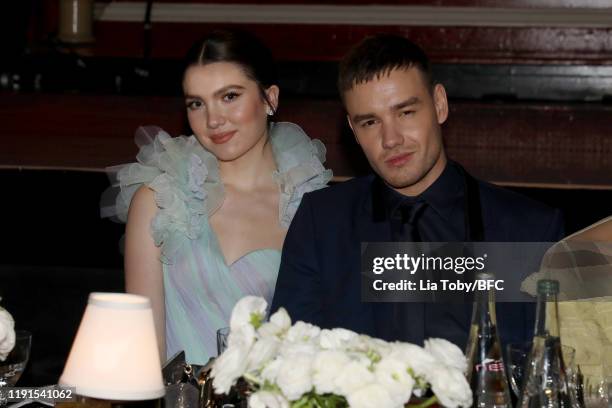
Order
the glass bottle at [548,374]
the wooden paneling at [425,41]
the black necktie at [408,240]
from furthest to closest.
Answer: the wooden paneling at [425,41], the black necktie at [408,240], the glass bottle at [548,374]

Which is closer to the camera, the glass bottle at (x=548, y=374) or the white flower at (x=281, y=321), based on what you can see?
the white flower at (x=281, y=321)

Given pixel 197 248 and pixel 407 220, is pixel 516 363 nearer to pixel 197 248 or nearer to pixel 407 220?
pixel 407 220

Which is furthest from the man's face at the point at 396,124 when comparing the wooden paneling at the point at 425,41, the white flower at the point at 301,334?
the wooden paneling at the point at 425,41

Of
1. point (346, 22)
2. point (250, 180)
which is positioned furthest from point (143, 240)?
point (346, 22)

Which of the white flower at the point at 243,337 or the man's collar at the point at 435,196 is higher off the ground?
the man's collar at the point at 435,196

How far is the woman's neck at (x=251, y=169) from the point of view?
2848 mm

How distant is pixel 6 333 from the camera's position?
1754 mm

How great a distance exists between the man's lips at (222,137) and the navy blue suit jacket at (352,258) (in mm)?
371

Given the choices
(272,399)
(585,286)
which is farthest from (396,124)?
(272,399)

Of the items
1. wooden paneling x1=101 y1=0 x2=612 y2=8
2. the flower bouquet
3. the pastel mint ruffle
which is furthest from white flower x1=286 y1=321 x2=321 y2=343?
wooden paneling x1=101 y1=0 x2=612 y2=8

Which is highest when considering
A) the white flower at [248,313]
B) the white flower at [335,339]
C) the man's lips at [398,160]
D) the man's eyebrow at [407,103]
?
the man's eyebrow at [407,103]

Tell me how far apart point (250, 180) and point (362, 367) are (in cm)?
161

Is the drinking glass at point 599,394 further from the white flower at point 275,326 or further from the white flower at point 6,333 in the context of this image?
the white flower at point 6,333

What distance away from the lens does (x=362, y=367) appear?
1319mm
